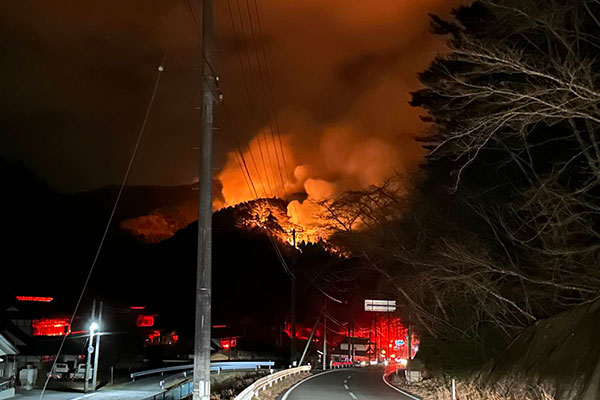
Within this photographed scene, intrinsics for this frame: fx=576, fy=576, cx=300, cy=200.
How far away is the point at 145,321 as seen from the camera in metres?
70.3

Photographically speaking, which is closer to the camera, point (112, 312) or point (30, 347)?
point (30, 347)

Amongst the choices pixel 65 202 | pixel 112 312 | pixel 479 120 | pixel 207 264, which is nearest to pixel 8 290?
pixel 112 312

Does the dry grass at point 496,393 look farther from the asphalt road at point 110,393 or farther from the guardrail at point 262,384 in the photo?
the asphalt road at point 110,393

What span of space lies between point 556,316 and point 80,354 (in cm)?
4269

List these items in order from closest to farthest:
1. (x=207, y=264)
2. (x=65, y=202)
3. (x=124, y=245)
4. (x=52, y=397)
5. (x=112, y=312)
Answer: (x=207, y=264), (x=52, y=397), (x=112, y=312), (x=124, y=245), (x=65, y=202)

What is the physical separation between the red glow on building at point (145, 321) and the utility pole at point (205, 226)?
59.6m

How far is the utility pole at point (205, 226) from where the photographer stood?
11.4 m

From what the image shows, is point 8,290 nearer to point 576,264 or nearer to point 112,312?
point 112,312

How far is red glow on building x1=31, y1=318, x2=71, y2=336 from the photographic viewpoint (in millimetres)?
51062

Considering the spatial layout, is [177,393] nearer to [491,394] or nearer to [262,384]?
[262,384]

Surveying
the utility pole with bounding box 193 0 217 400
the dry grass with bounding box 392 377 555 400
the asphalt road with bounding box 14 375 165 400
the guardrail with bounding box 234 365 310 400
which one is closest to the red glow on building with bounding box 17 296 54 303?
the asphalt road with bounding box 14 375 165 400

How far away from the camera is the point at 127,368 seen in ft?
177

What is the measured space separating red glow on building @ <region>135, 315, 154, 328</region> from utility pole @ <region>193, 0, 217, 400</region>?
59551 mm

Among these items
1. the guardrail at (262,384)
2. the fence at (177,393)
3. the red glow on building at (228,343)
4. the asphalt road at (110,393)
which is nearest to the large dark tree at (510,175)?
the guardrail at (262,384)
